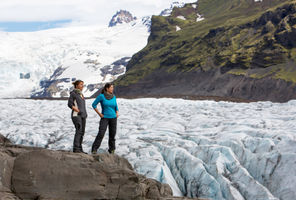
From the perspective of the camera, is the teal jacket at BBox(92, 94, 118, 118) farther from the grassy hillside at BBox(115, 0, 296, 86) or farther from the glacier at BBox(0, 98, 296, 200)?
the grassy hillside at BBox(115, 0, 296, 86)

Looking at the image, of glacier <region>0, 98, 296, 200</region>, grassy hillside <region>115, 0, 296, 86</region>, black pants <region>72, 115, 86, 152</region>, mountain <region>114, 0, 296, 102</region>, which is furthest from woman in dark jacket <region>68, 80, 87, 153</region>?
grassy hillside <region>115, 0, 296, 86</region>

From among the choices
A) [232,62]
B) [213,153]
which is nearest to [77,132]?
[213,153]

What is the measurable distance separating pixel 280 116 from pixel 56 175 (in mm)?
11831

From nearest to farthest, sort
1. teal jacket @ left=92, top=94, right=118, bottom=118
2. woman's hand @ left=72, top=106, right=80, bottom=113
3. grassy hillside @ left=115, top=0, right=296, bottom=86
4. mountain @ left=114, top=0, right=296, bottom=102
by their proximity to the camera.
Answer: woman's hand @ left=72, top=106, right=80, bottom=113, teal jacket @ left=92, top=94, right=118, bottom=118, mountain @ left=114, top=0, right=296, bottom=102, grassy hillside @ left=115, top=0, right=296, bottom=86

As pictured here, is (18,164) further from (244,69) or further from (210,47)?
(210,47)

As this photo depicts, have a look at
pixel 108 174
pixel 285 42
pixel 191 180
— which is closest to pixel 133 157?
pixel 191 180

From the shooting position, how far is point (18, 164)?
7164 millimetres

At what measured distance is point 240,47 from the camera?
3255 inches

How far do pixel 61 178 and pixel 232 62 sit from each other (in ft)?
241

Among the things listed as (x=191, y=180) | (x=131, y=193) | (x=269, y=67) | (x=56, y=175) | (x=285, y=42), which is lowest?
(x=191, y=180)

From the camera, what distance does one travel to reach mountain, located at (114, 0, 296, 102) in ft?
213

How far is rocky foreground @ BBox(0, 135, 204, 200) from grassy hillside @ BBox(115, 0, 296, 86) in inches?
2224

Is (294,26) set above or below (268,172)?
above

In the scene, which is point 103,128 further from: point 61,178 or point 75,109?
point 61,178
